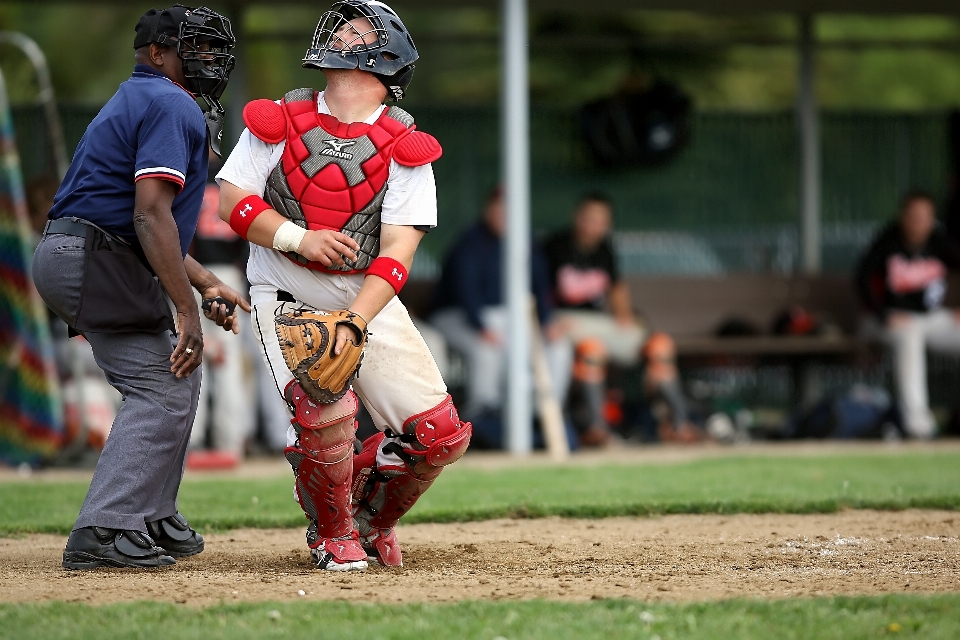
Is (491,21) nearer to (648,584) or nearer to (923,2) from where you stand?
(923,2)

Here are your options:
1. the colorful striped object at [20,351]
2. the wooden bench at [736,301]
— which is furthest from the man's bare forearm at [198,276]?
the wooden bench at [736,301]

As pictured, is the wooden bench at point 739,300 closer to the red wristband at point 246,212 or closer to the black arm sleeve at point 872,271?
the black arm sleeve at point 872,271

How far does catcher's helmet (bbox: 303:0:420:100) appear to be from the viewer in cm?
454

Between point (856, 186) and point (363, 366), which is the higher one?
point (856, 186)

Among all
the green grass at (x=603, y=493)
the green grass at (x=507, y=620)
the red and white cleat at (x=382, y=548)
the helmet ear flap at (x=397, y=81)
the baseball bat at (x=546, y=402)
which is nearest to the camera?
the green grass at (x=507, y=620)

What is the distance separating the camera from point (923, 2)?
11.1 metres

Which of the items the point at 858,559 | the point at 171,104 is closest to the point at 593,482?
the point at 858,559

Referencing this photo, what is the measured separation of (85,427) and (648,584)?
548cm

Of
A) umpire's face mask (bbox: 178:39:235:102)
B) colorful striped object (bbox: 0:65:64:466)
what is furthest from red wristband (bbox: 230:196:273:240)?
colorful striped object (bbox: 0:65:64:466)

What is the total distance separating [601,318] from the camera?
424 inches

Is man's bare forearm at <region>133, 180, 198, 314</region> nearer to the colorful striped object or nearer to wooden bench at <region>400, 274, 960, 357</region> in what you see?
the colorful striped object

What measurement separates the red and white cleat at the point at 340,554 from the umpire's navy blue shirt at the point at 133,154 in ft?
4.14

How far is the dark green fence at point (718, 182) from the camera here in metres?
11.8

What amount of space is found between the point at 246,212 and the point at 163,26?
966 millimetres
